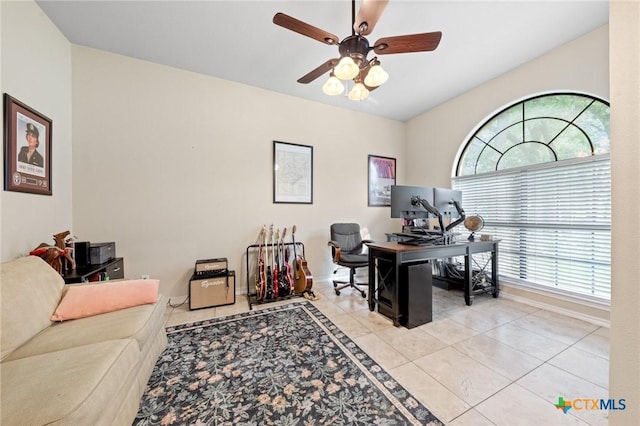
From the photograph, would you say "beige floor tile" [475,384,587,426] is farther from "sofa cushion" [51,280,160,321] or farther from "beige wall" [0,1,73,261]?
"beige wall" [0,1,73,261]

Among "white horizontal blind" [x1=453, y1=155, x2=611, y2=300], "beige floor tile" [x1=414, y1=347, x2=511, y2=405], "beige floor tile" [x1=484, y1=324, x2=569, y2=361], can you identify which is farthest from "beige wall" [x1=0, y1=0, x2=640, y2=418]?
"beige floor tile" [x1=484, y1=324, x2=569, y2=361]

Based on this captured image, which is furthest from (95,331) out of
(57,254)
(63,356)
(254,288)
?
(254,288)

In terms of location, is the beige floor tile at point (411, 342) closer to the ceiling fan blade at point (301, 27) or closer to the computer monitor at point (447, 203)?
the computer monitor at point (447, 203)

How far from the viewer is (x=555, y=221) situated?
2705 mm

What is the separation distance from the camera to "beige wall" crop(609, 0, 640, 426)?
71 centimetres

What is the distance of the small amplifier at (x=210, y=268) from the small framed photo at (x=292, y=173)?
44.9 inches

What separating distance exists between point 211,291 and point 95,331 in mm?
1407

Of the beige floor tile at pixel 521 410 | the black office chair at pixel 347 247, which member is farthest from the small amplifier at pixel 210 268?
the beige floor tile at pixel 521 410

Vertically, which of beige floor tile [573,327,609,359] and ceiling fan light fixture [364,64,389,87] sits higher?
ceiling fan light fixture [364,64,389,87]

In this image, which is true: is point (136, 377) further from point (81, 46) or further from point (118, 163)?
point (81, 46)

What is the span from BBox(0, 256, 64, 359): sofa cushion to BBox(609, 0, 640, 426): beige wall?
264cm

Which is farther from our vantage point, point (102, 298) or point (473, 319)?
point (473, 319)

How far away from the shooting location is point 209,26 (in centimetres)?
222

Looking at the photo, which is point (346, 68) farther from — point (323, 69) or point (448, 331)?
point (448, 331)
